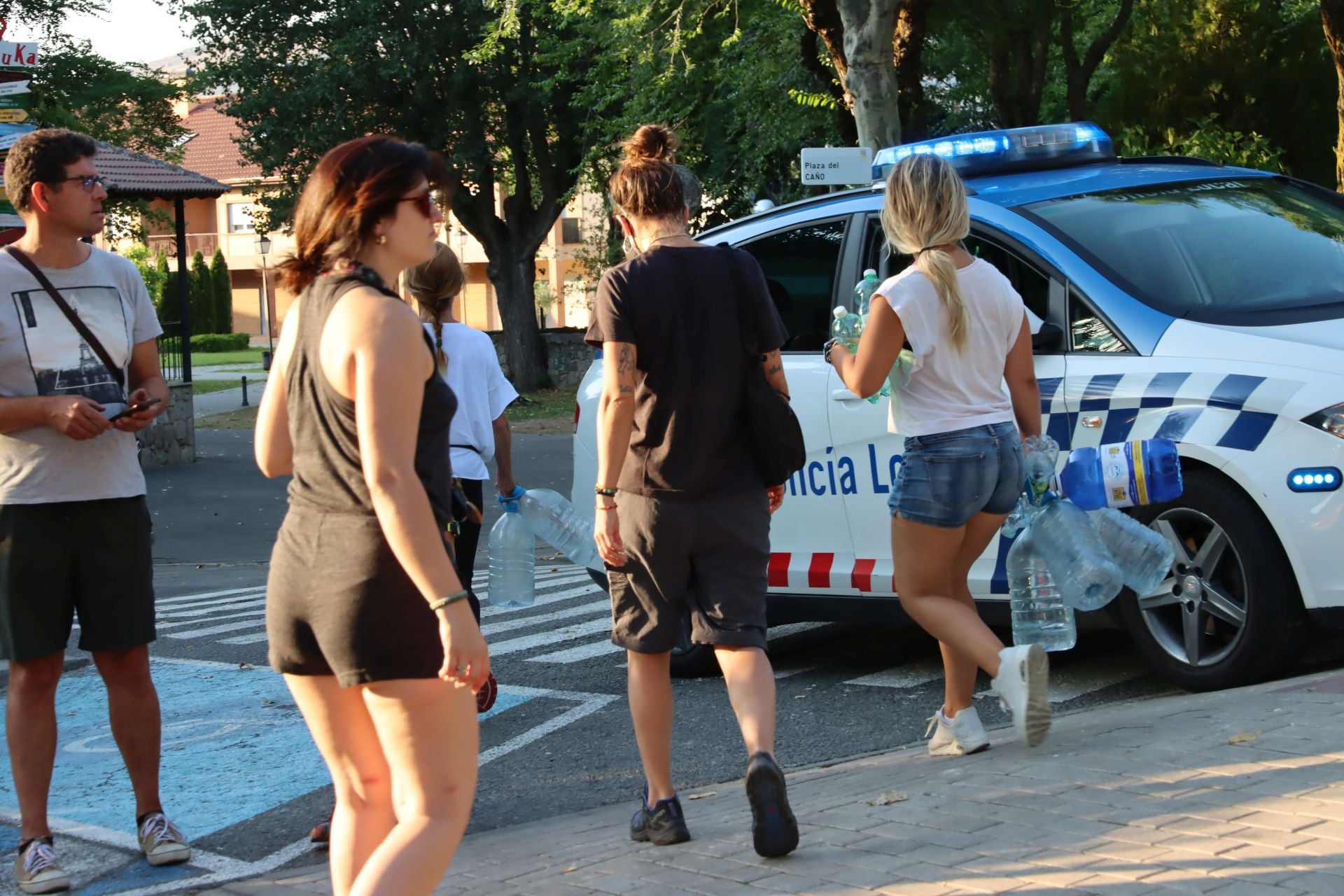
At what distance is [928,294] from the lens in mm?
4613

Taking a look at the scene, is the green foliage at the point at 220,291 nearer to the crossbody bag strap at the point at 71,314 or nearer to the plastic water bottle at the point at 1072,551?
the crossbody bag strap at the point at 71,314

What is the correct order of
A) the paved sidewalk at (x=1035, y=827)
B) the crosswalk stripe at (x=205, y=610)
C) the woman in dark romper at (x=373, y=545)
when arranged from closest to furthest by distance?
the woman in dark romper at (x=373, y=545) < the paved sidewalk at (x=1035, y=827) < the crosswalk stripe at (x=205, y=610)

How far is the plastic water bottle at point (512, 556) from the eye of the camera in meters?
6.28

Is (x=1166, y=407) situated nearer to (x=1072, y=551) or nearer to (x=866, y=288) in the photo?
(x=1072, y=551)

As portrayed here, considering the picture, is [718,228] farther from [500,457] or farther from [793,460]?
[793,460]

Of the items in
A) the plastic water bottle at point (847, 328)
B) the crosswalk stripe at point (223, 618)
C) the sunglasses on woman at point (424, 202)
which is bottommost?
the crosswalk stripe at point (223, 618)

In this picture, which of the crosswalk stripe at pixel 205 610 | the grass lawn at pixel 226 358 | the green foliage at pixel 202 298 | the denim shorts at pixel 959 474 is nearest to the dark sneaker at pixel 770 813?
the denim shorts at pixel 959 474

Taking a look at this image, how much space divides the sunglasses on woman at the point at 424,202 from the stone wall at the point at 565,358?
2762 cm

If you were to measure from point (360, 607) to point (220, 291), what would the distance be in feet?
214

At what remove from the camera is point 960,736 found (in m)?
4.87

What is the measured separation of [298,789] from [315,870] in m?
1.00

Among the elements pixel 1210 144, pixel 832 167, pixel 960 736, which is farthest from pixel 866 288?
pixel 1210 144

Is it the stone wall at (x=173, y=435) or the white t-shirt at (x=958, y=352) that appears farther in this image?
the stone wall at (x=173, y=435)

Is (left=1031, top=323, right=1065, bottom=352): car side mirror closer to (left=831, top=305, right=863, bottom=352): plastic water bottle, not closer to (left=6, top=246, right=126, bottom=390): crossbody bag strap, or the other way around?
(left=831, top=305, right=863, bottom=352): plastic water bottle
